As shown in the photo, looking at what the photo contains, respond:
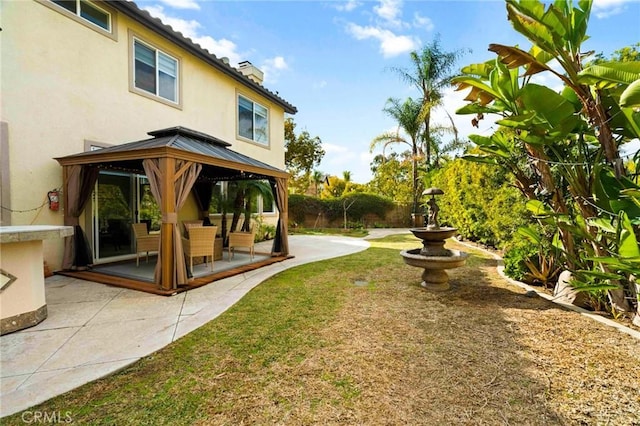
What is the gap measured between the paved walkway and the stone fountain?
3539mm

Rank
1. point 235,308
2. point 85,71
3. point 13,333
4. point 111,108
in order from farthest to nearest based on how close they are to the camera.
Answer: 1. point 111,108
2. point 85,71
3. point 235,308
4. point 13,333

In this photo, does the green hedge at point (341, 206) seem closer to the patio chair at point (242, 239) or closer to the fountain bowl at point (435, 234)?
the patio chair at point (242, 239)

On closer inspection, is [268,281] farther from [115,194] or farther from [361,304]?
[115,194]

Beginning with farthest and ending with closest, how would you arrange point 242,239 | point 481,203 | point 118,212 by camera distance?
point 481,203
point 242,239
point 118,212

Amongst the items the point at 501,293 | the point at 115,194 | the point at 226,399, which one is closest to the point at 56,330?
the point at 226,399

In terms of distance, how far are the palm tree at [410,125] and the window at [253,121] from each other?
33.7 ft

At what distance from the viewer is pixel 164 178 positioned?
5.71 m

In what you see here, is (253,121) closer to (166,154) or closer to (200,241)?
(200,241)

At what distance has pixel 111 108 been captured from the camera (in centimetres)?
796

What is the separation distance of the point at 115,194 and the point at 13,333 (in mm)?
5261

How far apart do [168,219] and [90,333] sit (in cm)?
231

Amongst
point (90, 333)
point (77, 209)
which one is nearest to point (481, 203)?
point (90, 333)

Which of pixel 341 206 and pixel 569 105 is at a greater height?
pixel 569 105

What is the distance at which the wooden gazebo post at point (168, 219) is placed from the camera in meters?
5.70
